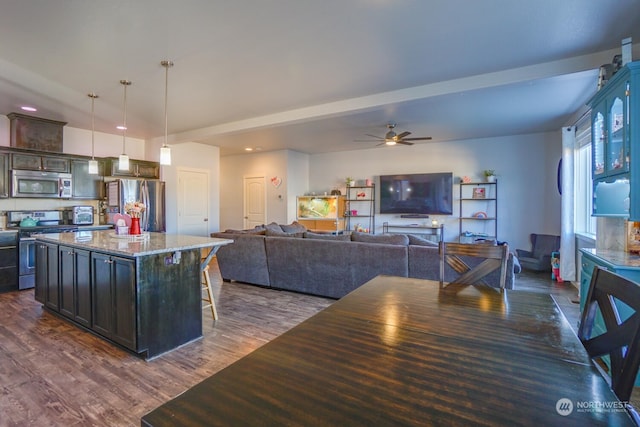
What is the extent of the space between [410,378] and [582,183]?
5.92 m

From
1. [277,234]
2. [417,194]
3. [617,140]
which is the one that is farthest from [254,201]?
[617,140]

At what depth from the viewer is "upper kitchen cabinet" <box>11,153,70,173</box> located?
4984 mm

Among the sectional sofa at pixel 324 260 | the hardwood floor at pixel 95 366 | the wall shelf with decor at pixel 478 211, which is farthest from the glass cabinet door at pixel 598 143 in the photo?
the wall shelf with decor at pixel 478 211

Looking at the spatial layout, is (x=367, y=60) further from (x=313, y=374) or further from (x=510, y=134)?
(x=510, y=134)

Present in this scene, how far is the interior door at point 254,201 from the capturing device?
8719 mm

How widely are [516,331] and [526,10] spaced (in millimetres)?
2677

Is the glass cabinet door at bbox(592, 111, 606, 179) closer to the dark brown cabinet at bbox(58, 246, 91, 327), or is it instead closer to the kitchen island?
the kitchen island

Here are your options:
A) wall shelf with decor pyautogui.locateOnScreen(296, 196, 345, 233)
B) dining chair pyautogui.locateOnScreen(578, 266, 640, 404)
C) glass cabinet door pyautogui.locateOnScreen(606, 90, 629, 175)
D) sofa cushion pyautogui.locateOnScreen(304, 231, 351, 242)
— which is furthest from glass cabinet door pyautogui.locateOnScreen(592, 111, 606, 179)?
wall shelf with decor pyautogui.locateOnScreen(296, 196, 345, 233)

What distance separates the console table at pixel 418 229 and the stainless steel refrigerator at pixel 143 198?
17.1ft

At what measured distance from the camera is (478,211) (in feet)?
23.9

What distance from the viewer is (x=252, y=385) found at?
0.83 m

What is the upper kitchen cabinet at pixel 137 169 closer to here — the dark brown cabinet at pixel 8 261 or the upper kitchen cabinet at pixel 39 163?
the upper kitchen cabinet at pixel 39 163

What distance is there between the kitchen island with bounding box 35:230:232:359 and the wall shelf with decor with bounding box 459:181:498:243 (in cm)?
606

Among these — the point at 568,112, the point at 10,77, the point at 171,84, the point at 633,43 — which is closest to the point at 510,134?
the point at 568,112
